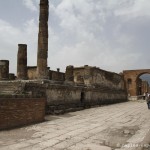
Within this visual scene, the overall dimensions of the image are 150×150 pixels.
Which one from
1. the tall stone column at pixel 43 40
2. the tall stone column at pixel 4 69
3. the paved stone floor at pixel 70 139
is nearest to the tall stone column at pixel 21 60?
the tall stone column at pixel 4 69

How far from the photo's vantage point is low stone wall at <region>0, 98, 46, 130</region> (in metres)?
7.93

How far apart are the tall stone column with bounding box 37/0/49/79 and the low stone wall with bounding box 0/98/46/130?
5.83 m

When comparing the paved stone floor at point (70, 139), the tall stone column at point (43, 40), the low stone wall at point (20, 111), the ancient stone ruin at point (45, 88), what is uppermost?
the tall stone column at point (43, 40)

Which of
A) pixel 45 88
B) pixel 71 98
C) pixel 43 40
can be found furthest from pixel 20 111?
pixel 43 40

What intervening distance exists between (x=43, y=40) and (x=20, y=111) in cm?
799

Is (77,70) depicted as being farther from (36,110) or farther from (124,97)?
(36,110)

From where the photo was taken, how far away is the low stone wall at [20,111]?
312 inches

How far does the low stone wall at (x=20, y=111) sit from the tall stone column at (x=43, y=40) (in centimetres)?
583

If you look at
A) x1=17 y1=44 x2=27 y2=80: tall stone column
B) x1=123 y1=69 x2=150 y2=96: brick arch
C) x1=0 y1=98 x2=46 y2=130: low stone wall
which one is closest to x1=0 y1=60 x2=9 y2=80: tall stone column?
x1=17 y1=44 x2=27 y2=80: tall stone column

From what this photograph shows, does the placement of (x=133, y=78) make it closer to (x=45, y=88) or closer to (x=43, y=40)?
(x=43, y=40)

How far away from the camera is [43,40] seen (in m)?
15.8

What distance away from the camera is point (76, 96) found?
55.0 feet

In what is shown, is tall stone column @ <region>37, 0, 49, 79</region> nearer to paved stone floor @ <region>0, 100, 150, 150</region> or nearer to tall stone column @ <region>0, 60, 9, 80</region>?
tall stone column @ <region>0, 60, 9, 80</region>

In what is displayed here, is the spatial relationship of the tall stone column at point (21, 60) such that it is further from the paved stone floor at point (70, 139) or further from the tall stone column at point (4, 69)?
the paved stone floor at point (70, 139)
